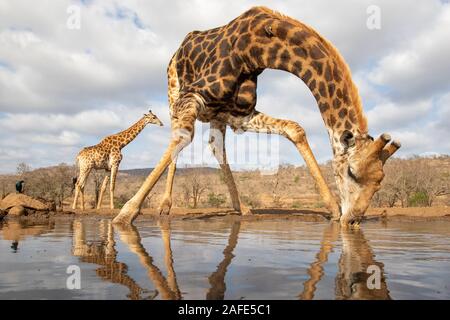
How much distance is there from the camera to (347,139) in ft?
18.0

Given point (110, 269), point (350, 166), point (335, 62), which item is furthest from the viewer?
point (335, 62)

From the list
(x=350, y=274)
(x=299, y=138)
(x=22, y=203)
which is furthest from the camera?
(x=22, y=203)

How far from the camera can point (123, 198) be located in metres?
26.0

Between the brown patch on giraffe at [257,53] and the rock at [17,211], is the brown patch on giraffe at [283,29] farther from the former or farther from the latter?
the rock at [17,211]

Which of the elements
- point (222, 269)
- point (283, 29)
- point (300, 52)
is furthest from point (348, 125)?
point (222, 269)

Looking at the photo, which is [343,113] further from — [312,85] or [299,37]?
[299,37]

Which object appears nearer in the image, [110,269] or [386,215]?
[110,269]

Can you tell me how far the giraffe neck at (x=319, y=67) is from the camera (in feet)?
18.7

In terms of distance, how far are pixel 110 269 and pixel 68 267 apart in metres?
0.34

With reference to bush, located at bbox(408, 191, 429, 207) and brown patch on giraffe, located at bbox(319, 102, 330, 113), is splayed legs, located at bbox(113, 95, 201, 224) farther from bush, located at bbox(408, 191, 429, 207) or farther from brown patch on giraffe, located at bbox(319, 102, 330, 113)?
bush, located at bbox(408, 191, 429, 207)

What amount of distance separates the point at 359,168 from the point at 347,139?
57 centimetres
